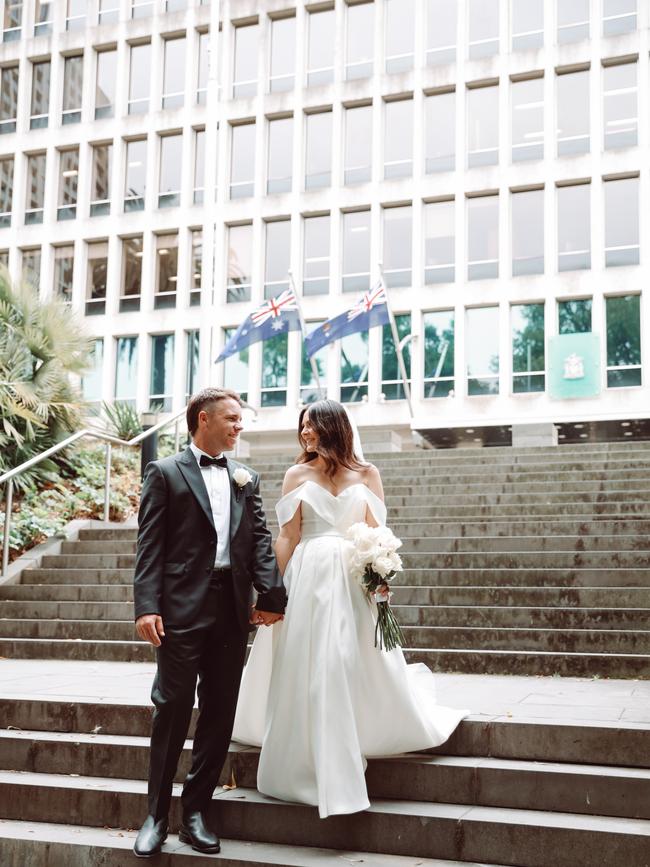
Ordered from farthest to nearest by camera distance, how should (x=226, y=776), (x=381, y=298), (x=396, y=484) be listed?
(x=381, y=298)
(x=396, y=484)
(x=226, y=776)

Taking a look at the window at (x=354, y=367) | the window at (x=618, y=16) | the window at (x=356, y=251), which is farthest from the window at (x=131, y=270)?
the window at (x=618, y=16)

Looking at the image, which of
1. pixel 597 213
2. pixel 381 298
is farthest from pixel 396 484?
pixel 597 213

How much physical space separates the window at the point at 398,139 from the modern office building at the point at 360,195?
102mm

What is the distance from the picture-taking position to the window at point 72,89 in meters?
36.6

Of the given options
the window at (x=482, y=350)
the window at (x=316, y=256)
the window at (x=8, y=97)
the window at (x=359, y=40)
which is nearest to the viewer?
the window at (x=482, y=350)

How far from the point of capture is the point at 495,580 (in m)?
9.16

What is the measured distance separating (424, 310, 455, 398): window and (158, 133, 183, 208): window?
10374 mm

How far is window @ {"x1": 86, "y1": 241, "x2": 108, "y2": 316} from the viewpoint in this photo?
35188mm

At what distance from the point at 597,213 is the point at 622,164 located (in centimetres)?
162

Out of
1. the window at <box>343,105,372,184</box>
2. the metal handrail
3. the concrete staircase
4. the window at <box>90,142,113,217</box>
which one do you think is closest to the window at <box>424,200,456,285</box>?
the window at <box>343,105,372,184</box>

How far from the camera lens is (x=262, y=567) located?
476cm

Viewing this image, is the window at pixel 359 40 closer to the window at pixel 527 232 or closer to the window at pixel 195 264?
the window at pixel 527 232

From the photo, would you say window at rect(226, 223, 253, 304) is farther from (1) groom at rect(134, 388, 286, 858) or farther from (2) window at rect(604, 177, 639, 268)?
(1) groom at rect(134, 388, 286, 858)

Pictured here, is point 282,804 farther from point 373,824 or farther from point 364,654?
point 364,654
